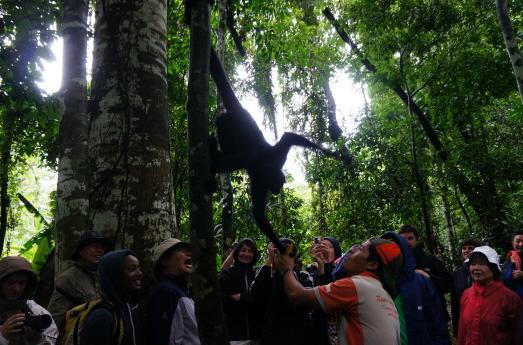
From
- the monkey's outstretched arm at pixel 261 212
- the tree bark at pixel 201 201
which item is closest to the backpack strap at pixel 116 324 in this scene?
the tree bark at pixel 201 201

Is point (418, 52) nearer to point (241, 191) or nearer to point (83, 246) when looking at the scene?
point (241, 191)

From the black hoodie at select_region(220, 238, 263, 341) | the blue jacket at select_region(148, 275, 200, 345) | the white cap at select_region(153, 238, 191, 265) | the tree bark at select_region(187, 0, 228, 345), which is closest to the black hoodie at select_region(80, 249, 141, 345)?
the blue jacket at select_region(148, 275, 200, 345)

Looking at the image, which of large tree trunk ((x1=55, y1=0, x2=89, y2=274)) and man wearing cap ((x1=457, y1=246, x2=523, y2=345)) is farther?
man wearing cap ((x1=457, y1=246, x2=523, y2=345))

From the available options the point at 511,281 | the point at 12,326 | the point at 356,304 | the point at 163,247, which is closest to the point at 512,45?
the point at 511,281

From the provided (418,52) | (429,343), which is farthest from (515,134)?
(429,343)

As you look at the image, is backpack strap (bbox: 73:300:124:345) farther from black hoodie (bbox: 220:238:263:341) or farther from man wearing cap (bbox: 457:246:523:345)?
man wearing cap (bbox: 457:246:523:345)

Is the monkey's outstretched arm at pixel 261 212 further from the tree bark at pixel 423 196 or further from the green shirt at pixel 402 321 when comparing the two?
the tree bark at pixel 423 196

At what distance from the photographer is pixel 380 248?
264 cm

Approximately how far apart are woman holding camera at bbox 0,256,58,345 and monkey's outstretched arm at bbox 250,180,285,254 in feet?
4.34

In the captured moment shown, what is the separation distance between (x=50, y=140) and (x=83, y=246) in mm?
8122

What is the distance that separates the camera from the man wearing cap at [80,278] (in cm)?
272

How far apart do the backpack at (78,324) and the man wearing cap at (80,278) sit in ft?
1.93

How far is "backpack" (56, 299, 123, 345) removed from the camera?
2.05m

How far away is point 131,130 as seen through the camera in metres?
2.94
